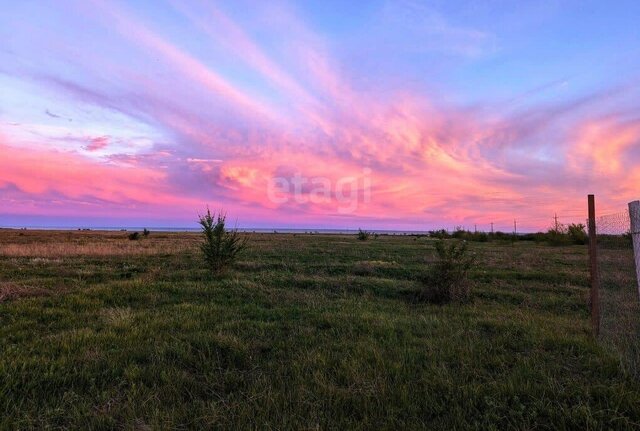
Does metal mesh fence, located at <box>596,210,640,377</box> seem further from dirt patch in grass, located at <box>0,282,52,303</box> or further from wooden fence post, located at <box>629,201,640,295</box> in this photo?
dirt patch in grass, located at <box>0,282,52,303</box>

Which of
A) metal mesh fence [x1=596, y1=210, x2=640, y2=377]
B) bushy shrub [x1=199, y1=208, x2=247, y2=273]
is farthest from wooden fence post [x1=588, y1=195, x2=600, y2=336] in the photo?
bushy shrub [x1=199, y1=208, x2=247, y2=273]

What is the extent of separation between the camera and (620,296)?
6.20 meters

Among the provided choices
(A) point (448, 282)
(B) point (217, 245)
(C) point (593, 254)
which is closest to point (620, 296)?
(C) point (593, 254)

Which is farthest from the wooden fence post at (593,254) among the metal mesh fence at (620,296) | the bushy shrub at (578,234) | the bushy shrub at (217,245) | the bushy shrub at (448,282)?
the bushy shrub at (578,234)

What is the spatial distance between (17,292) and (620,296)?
12944 millimetres

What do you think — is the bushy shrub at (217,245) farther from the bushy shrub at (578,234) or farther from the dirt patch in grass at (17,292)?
the bushy shrub at (578,234)

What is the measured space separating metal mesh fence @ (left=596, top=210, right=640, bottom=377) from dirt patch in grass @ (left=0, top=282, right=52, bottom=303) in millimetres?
12065

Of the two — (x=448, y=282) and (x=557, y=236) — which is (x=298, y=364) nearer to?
(x=448, y=282)

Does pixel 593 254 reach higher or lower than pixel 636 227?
lower

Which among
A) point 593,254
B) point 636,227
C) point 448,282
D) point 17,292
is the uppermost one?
point 636,227

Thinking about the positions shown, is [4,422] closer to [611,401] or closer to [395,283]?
[611,401]

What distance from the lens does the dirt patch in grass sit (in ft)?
29.6

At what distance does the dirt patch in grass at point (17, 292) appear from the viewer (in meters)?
9.01

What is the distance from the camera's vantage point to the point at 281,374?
480 centimetres
